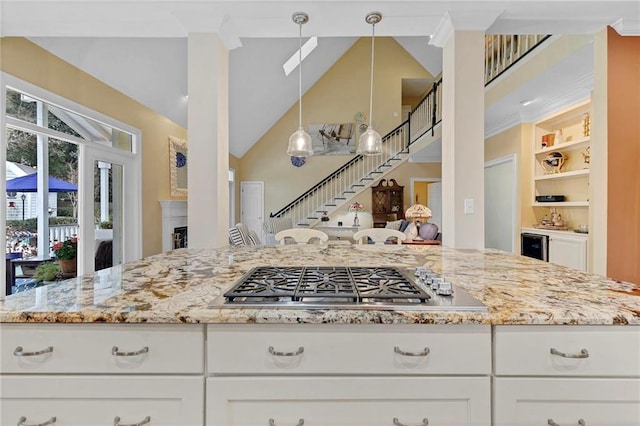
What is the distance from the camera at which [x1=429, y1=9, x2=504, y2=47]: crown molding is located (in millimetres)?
2365

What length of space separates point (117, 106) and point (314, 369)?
4.31 m

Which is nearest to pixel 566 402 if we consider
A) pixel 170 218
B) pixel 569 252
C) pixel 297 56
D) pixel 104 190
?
pixel 569 252

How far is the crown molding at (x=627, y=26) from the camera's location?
2.42 m

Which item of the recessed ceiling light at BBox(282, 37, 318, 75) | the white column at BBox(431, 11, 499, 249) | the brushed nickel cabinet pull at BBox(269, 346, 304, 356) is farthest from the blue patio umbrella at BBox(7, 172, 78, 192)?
the recessed ceiling light at BBox(282, 37, 318, 75)

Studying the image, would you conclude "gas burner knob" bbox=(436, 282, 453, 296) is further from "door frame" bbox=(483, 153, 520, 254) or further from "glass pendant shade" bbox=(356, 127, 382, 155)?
"door frame" bbox=(483, 153, 520, 254)

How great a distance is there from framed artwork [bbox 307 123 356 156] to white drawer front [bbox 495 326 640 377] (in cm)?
814

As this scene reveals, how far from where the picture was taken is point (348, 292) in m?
1.11

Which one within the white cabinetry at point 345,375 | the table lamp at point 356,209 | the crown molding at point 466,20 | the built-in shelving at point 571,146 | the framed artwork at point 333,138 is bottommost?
the white cabinetry at point 345,375

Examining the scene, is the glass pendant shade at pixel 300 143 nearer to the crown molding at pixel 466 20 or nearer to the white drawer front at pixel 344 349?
the crown molding at pixel 466 20

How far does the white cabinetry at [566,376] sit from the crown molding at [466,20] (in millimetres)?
2238

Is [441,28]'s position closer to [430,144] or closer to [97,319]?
[97,319]

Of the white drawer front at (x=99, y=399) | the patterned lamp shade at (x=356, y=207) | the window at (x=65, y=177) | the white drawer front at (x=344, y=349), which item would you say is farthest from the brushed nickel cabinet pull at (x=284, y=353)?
the patterned lamp shade at (x=356, y=207)

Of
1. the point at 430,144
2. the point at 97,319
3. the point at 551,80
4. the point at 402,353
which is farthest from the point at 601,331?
the point at 430,144

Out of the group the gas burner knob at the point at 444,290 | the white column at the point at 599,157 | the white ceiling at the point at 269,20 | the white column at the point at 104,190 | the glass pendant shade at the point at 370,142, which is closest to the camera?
the gas burner knob at the point at 444,290
